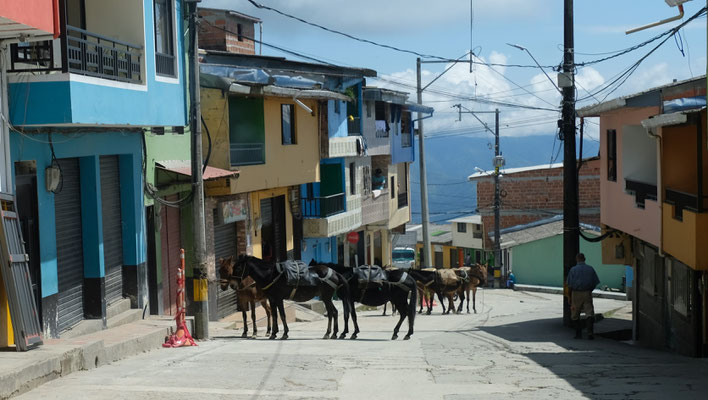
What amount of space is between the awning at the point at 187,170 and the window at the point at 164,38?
7.74 feet

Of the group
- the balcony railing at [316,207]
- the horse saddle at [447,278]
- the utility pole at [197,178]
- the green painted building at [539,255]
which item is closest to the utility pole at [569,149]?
the horse saddle at [447,278]

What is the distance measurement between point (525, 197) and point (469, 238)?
29.5ft

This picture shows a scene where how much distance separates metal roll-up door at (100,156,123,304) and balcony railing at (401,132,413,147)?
1240 inches

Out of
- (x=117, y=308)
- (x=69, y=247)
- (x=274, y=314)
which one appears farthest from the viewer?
(x=274, y=314)

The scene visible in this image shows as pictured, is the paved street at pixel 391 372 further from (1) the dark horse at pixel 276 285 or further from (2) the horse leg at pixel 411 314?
(1) the dark horse at pixel 276 285

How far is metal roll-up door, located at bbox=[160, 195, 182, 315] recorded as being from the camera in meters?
21.3

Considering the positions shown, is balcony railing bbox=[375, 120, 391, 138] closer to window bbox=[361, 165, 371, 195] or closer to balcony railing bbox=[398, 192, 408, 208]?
window bbox=[361, 165, 371, 195]

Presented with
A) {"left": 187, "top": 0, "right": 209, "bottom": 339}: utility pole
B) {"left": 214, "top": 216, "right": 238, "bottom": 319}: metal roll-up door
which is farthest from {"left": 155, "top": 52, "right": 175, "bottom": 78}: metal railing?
{"left": 214, "top": 216, "right": 238, "bottom": 319}: metal roll-up door

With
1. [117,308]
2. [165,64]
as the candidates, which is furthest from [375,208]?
[117,308]

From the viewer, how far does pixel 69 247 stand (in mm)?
16453

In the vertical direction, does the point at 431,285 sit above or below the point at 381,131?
below

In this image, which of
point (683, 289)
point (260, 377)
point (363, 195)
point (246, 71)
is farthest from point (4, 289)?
point (363, 195)

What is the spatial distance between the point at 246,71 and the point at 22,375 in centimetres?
1545

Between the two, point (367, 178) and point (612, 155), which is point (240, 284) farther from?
point (367, 178)
